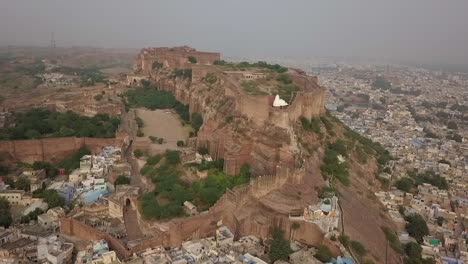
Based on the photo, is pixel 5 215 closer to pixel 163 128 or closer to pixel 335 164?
pixel 163 128

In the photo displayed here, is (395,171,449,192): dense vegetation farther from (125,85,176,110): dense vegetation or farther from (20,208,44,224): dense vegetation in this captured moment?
(20,208,44,224): dense vegetation

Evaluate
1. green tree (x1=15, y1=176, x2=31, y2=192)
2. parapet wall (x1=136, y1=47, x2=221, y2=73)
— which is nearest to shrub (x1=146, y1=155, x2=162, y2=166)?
green tree (x1=15, y1=176, x2=31, y2=192)

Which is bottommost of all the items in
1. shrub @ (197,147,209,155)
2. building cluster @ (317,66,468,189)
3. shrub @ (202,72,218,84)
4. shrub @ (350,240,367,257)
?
building cluster @ (317,66,468,189)

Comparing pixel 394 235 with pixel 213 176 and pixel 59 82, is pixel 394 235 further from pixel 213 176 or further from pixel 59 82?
pixel 59 82

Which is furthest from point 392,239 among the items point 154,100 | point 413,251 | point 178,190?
point 154,100

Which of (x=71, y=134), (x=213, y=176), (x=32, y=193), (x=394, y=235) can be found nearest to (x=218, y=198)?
(x=213, y=176)

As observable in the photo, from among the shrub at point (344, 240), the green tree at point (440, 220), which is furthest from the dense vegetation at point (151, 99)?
the shrub at point (344, 240)

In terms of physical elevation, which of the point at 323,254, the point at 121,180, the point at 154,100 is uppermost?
the point at 154,100
